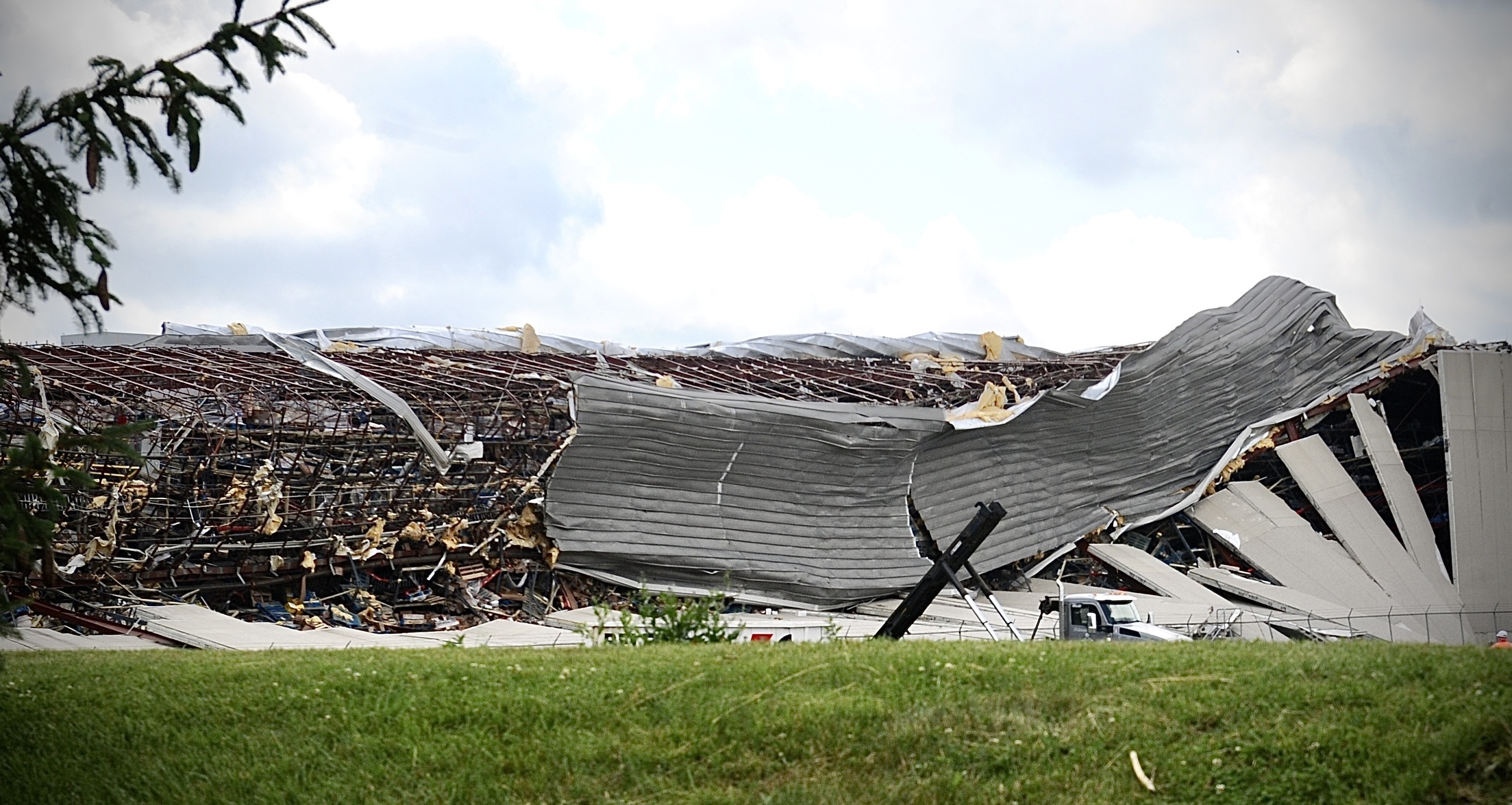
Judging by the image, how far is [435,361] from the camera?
24906 millimetres

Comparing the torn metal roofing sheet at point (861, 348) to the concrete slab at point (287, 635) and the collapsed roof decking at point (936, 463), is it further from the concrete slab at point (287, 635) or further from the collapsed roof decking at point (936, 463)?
the concrete slab at point (287, 635)

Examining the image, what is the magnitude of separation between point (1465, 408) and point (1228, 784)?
21839 millimetres

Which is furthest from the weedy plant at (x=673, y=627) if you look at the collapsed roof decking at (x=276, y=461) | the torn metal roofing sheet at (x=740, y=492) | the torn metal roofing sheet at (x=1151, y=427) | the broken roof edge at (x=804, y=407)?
the torn metal roofing sheet at (x=1151, y=427)

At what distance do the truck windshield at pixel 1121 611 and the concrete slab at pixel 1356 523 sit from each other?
8.32m

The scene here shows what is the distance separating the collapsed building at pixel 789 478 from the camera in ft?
60.4

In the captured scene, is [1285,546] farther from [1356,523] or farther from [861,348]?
[861,348]

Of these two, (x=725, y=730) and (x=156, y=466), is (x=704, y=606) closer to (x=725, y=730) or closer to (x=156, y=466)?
(x=725, y=730)

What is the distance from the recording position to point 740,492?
2116 cm

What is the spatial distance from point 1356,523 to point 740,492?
1244 centimetres

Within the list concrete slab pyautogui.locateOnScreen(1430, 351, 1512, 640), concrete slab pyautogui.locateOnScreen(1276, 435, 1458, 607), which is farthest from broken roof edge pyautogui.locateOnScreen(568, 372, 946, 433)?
concrete slab pyautogui.locateOnScreen(1430, 351, 1512, 640)

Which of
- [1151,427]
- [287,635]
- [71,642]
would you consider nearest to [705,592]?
[287,635]

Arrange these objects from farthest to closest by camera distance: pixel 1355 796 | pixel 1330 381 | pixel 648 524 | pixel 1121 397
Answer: pixel 1330 381 → pixel 1121 397 → pixel 648 524 → pixel 1355 796

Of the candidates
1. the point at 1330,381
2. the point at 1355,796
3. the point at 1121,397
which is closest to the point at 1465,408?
the point at 1330,381

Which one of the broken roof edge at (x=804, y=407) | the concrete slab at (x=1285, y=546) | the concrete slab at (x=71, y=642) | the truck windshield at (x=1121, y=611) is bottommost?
the concrete slab at (x=71, y=642)
